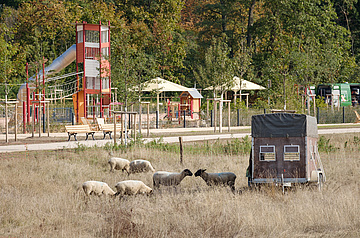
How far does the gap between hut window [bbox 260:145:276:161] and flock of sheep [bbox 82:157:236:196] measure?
3.90 feet

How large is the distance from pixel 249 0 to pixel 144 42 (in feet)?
42.5

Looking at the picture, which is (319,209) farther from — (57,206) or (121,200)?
(57,206)

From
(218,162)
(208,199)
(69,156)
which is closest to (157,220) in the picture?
(208,199)

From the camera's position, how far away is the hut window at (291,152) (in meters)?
13.0

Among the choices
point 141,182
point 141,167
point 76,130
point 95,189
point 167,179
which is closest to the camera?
A: point 95,189

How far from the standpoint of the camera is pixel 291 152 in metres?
13.1

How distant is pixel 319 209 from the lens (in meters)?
10.9

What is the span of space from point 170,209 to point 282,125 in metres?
3.88

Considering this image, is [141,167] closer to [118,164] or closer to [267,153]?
[118,164]

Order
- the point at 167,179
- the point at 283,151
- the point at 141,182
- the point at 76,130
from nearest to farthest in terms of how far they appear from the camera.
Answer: the point at 283,151 < the point at 141,182 < the point at 167,179 < the point at 76,130

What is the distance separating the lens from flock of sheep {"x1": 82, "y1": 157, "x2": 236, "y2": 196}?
42.9 ft

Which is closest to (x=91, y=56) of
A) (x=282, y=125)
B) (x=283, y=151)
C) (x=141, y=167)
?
(x=141, y=167)

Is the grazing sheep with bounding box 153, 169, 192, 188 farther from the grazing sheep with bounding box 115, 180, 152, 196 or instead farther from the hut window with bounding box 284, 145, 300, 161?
the hut window with bounding box 284, 145, 300, 161

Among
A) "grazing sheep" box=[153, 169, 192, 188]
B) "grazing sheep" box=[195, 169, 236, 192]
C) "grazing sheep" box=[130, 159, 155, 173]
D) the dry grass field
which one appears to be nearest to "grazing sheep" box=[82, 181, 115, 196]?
the dry grass field
